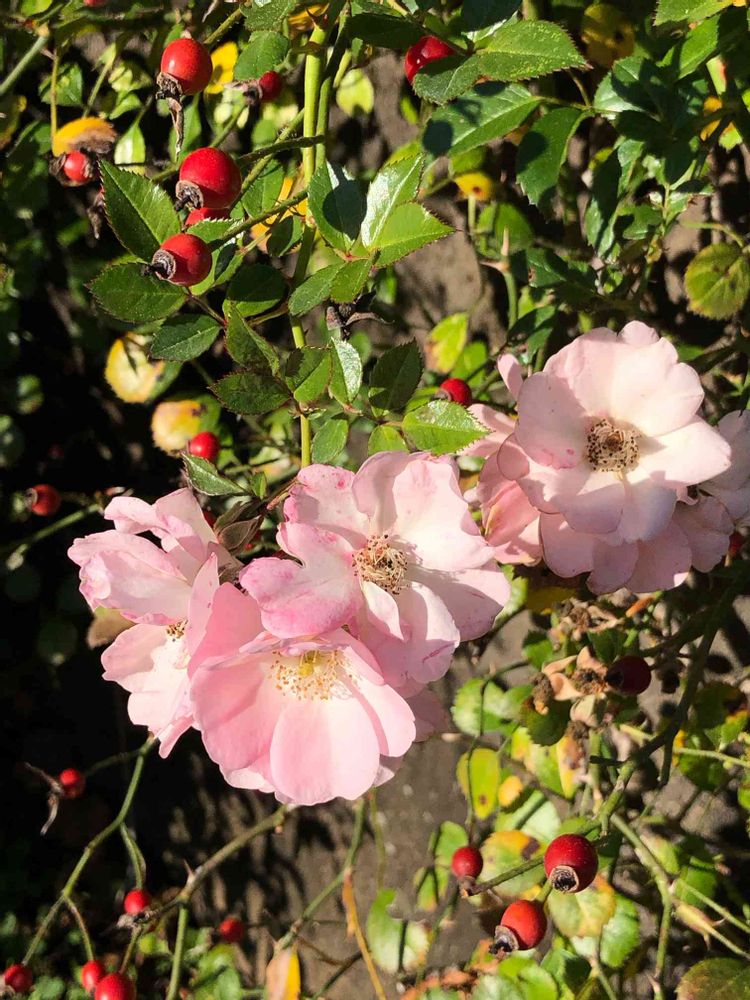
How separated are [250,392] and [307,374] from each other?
0.17 ft

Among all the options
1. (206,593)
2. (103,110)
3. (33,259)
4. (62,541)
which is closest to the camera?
(206,593)

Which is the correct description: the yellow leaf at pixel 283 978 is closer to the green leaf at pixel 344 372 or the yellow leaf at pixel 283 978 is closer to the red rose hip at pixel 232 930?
the red rose hip at pixel 232 930

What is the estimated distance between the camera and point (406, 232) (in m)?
0.66

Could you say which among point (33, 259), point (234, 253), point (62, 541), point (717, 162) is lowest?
point (62, 541)

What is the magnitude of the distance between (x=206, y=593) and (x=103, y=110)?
4.07 ft

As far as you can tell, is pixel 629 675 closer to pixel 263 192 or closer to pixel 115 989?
pixel 263 192

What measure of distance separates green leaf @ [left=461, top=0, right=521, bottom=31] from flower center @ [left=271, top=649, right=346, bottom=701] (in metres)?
0.60

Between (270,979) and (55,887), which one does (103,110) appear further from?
(55,887)

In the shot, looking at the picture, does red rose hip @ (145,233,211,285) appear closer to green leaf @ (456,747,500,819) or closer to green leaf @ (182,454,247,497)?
green leaf @ (182,454,247,497)

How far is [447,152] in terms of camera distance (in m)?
0.75

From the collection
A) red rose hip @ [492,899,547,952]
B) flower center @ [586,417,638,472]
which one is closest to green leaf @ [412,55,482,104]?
flower center @ [586,417,638,472]

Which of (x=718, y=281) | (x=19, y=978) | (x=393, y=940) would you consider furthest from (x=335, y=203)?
(x=19, y=978)

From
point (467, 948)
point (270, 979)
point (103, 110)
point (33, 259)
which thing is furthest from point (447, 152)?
point (467, 948)

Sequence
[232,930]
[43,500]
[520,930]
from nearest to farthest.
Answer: [520,930] → [43,500] → [232,930]
